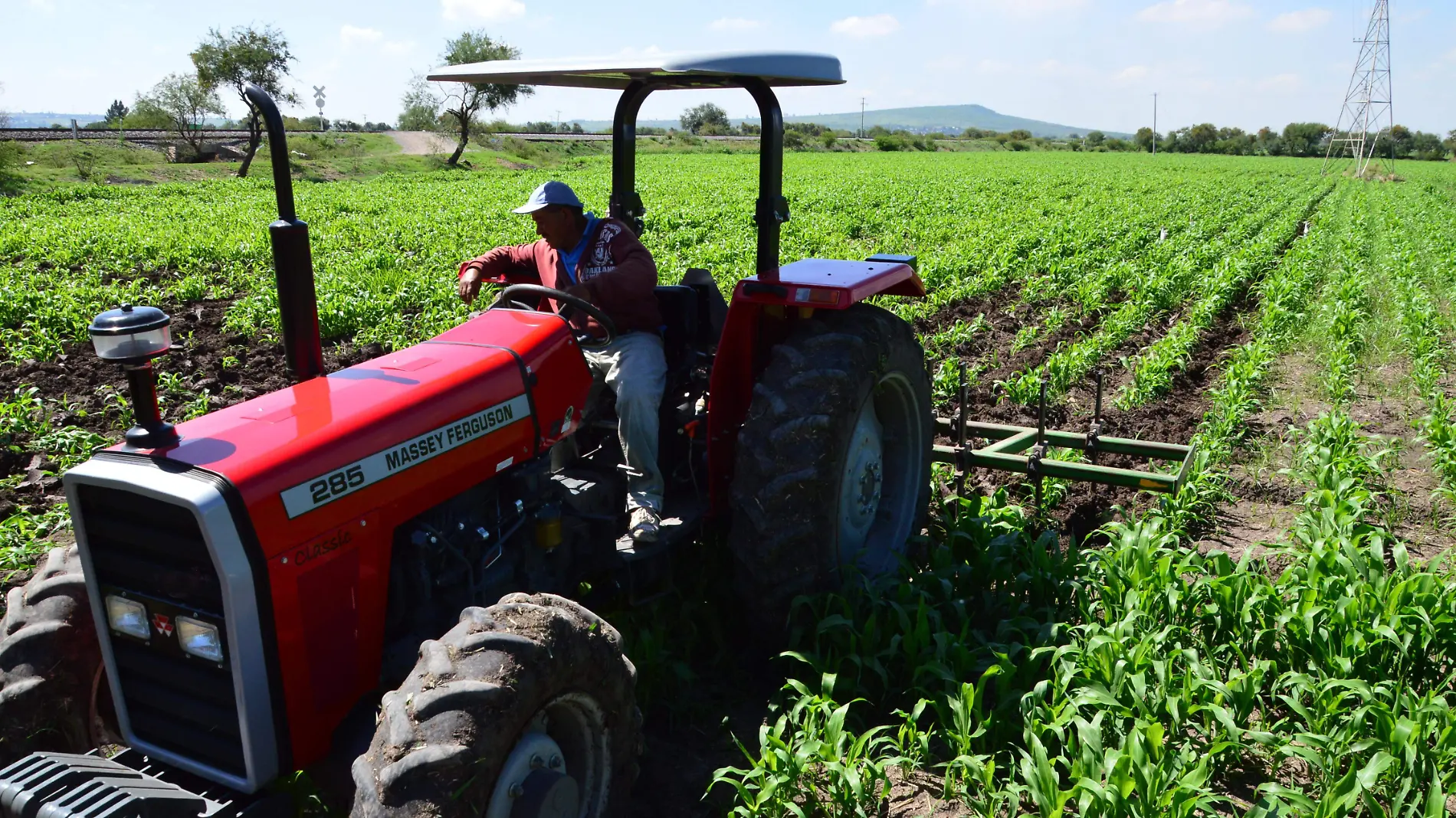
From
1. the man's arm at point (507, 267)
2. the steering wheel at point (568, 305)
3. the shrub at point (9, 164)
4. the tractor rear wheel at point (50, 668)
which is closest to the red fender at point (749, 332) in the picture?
the steering wheel at point (568, 305)

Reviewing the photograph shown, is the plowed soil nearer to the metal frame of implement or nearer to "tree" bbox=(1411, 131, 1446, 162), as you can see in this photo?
the metal frame of implement

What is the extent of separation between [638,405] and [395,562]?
3.56 ft

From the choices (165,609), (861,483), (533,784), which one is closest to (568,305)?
(861,483)

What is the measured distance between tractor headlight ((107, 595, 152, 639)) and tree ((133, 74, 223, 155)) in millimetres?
41953

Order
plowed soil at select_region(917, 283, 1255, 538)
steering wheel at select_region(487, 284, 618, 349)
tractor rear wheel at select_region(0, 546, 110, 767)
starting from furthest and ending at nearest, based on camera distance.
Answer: plowed soil at select_region(917, 283, 1255, 538), steering wheel at select_region(487, 284, 618, 349), tractor rear wheel at select_region(0, 546, 110, 767)

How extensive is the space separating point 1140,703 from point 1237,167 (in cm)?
5453

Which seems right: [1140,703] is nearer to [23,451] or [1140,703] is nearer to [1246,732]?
[1246,732]

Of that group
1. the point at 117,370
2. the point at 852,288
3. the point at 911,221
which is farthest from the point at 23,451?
the point at 911,221

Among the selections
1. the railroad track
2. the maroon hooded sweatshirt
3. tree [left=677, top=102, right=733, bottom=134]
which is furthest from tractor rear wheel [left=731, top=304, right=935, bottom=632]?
tree [left=677, top=102, right=733, bottom=134]

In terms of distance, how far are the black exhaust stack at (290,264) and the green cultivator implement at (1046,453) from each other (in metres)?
3.22

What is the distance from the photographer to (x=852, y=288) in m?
3.94

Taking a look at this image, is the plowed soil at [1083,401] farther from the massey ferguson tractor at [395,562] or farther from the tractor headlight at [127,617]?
the tractor headlight at [127,617]

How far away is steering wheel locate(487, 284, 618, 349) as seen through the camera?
353cm

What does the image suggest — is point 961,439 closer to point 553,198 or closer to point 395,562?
point 553,198
